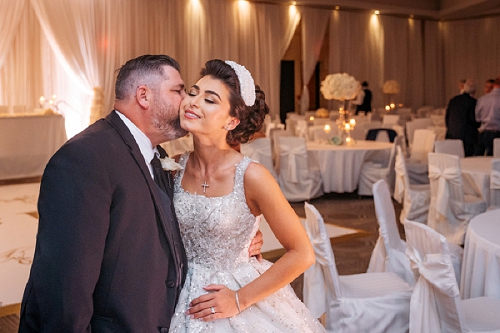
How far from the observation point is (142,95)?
1741 mm

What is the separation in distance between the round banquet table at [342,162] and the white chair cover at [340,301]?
210 inches

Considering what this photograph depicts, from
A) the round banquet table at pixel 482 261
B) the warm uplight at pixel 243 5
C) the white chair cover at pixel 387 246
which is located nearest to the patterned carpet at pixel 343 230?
the white chair cover at pixel 387 246

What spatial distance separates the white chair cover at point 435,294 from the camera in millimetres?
2592

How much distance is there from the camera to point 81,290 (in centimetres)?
148

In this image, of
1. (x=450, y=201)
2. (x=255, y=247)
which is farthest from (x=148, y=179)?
(x=450, y=201)

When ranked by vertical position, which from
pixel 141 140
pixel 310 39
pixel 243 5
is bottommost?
pixel 141 140

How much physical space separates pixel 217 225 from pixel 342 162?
21.8 feet

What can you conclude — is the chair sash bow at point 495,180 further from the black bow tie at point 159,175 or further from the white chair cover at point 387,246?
the black bow tie at point 159,175

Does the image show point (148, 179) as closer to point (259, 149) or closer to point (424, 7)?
point (259, 149)

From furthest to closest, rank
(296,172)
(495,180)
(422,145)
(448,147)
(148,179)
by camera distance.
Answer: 1. (422,145)
2. (296,172)
3. (448,147)
4. (495,180)
5. (148,179)

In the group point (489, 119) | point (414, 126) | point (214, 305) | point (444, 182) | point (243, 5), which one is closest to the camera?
point (214, 305)

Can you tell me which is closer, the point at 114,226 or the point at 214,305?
the point at 114,226

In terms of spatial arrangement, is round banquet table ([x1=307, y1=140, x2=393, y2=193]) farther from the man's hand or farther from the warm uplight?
the warm uplight

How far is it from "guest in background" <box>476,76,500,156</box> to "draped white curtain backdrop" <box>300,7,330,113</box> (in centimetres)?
831
